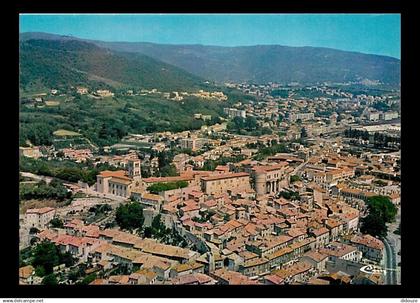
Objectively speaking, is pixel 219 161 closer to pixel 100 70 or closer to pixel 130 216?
pixel 130 216

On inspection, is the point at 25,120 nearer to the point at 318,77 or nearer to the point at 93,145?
the point at 93,145

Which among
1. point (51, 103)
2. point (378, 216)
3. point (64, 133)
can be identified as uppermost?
point (51, 103)

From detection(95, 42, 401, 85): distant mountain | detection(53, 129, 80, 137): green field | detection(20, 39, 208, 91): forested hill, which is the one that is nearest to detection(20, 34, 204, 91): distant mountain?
detection(20, 39, 208, 91): forested hill

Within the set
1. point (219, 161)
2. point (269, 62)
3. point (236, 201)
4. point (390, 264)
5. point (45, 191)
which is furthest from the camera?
point (219, 161)

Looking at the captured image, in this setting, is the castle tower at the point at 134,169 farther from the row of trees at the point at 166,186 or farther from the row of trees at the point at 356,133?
the row of trees at the point at 356,133

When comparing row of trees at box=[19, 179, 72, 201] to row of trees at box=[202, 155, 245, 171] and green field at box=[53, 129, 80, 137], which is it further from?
row of trees at box=[202, 155, 245, 171]

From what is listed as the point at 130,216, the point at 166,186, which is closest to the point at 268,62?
the point at 166,186

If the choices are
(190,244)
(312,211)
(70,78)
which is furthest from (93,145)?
(312,211)
